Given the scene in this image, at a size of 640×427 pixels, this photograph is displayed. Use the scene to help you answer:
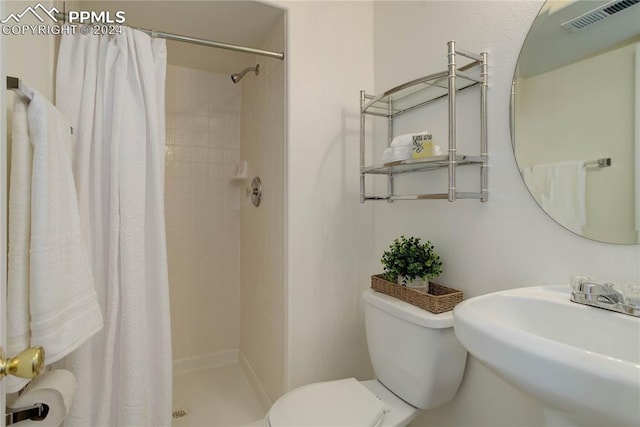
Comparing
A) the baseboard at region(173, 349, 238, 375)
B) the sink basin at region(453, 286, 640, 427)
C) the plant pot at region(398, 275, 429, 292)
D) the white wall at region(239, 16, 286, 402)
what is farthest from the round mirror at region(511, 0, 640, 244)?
the baseboard at region(173, 349, 238, 375)

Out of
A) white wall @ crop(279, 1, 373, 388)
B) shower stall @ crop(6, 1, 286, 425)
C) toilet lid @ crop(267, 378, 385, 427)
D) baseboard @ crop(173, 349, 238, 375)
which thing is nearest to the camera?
toilet lid @ crop(267, 378, 385, 427)

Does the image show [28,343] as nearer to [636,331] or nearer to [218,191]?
[636,331]

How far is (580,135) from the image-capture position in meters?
0.89

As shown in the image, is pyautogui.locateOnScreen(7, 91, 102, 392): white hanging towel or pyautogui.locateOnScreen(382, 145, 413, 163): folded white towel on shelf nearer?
pyautogui.locateOnScreen(7, 91, 102, 392): white hanging towel

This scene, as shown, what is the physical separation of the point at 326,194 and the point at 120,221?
87 centimetres

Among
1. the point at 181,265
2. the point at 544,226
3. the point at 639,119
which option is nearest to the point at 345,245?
the point at 544,226

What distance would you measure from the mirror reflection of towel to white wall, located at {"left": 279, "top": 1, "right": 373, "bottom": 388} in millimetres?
837

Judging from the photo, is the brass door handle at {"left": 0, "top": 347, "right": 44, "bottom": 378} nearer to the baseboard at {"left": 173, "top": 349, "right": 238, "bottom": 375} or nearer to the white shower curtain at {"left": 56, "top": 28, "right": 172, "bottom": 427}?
the white shower curtain at {"left": 56, "top": 28, "right": 172, "bottom": 427}

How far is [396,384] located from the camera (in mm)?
1188

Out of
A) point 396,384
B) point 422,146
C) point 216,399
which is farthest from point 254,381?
point 422,146

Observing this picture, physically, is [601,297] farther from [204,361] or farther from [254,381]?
[204,361]

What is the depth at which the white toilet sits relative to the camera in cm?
105

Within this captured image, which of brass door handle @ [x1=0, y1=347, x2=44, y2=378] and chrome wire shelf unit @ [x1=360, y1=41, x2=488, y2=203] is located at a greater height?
chrome wire shelf unit @ [x1=360, y1=41, x2=488, y2=203]

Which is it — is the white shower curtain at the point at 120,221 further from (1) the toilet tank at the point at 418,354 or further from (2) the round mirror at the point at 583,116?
(2) the round mirror at the point at 583,116
